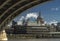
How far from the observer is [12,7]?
5928cm

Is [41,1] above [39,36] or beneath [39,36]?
above

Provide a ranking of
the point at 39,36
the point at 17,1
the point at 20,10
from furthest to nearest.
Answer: the point at 39,36, the point at 20,10, the point at 17,1

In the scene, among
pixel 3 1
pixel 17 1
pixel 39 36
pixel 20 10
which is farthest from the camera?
pixel 39 36

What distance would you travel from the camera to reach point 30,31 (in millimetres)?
166375

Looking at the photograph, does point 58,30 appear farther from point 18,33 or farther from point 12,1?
point 12,1

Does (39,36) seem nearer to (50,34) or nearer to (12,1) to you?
(50,34)

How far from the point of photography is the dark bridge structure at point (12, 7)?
5513 cm

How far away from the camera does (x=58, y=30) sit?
18138 centimetres

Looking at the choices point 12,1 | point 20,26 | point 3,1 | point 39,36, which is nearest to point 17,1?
point 12,1

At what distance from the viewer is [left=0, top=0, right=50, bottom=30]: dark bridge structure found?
55131 mm

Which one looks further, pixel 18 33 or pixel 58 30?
pixel 58 30

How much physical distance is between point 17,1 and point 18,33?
357 ft

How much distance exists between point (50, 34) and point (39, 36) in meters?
11.5

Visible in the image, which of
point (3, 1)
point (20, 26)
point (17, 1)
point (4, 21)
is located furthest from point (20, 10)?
point (20, 26)
